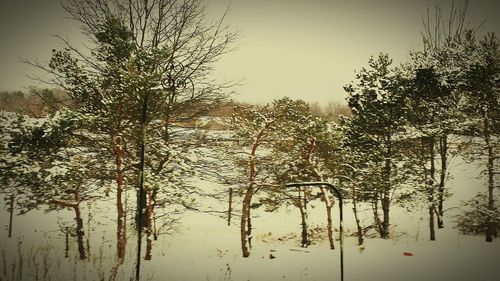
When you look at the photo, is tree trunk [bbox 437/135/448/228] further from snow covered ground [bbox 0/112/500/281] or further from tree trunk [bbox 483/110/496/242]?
tree trunk [bbox 483/110/496/242]

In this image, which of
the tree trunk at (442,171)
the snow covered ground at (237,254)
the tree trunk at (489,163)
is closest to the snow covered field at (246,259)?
the snow covered ground at (237,254)

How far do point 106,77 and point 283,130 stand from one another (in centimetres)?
884

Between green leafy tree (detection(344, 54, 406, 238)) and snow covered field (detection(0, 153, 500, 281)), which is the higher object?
green leafy tree (detection(344, 54, 406, 238))

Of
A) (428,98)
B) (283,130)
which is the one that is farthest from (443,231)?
(283,130)

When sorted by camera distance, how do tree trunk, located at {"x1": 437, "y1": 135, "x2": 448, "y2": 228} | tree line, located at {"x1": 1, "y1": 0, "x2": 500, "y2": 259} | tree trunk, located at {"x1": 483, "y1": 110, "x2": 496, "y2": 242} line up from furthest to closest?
tree trunk, located at {"x1": 437, "y1": 135, "x2": 448, "y2": 228} → tree trunk, located at {"x1": 483, "y1": 110, "x2": 496, "y2": 242} → tree line, located at {"x1": 1, "y1": 0, "x2": 500, "y2": 259}

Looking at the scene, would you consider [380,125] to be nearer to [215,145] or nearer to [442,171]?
[442,171]

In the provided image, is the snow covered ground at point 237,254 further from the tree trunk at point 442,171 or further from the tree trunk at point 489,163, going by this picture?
the tree trunk at point 489,163

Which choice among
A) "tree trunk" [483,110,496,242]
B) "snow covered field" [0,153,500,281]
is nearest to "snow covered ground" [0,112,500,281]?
"snow covered field" [0,153,500,281]

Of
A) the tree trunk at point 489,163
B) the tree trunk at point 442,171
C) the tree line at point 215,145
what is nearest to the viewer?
the tree line at point 215,145

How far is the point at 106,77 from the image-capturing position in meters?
9.23

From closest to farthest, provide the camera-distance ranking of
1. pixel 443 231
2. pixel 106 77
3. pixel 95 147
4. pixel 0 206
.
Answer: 1. pixel 106 77
2. pixel 95 147
3. pixel 0 206
4. pixel 443 231

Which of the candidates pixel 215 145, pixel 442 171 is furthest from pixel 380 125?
pixel 215 145

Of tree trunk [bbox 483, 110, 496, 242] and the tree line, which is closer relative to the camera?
the tree line

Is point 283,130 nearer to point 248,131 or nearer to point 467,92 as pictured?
point 248,131
